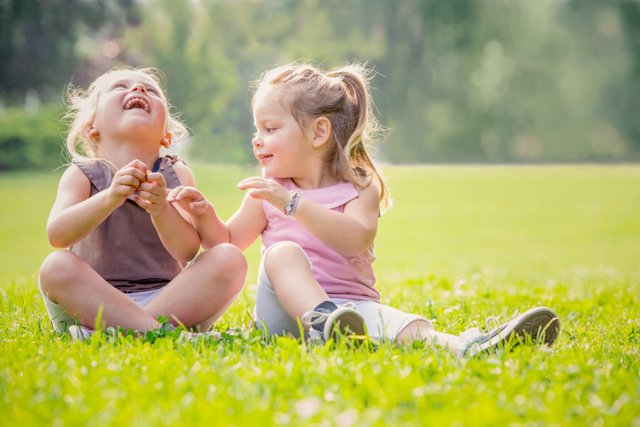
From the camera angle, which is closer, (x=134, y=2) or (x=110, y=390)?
(x=110, y=390)

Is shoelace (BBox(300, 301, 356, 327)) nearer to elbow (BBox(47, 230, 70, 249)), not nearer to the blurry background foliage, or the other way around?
elbow (BBox(47, 230, 70, 249))

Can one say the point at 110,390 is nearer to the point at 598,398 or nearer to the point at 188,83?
the point at 598,398

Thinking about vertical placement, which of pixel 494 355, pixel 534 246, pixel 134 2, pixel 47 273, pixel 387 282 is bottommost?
pixel 534 246

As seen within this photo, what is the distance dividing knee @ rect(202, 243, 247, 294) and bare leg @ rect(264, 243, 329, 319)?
6.2 inches

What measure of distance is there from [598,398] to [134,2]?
3570cm

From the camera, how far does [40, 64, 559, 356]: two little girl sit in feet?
9.84

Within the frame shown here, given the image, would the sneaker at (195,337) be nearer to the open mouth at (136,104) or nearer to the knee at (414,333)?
the knee at (414,333)

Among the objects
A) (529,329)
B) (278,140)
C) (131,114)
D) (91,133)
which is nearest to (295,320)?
(278,140)

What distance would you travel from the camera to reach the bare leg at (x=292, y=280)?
297 centimetres

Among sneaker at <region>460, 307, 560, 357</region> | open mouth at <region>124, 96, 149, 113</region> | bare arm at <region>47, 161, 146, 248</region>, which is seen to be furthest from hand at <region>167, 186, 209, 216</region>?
sneaker at <region>460, 307, 560, 357</region>

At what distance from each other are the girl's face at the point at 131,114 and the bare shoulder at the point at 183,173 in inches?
6.5

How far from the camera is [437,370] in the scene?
2.45 m

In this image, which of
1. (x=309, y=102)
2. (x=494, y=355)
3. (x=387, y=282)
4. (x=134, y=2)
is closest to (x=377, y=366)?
(x=494, y=355)

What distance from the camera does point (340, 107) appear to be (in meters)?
3.49
